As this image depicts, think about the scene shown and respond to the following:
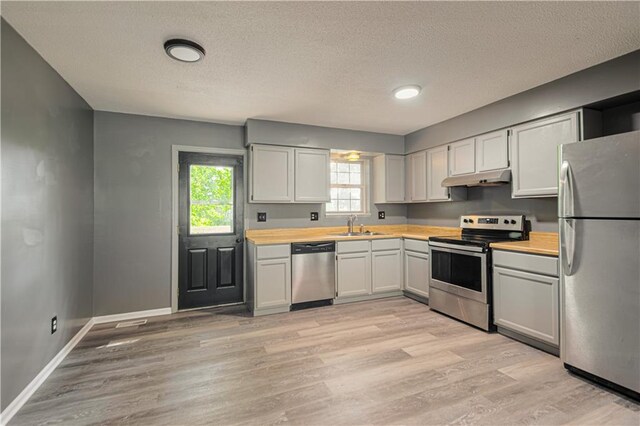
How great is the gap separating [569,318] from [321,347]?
193 centimetres

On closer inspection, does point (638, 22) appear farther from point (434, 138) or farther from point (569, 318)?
point (434, 138)

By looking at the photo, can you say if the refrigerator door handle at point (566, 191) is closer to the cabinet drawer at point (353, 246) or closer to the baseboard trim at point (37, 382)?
the cabinet drawer at point (353, 246)

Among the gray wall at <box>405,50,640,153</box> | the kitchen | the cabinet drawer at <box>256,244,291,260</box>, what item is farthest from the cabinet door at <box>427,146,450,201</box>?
the cabinet drawer at <box>256,244,291,260</box>

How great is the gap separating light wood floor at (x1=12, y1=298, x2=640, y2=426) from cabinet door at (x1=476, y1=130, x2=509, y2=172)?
1795 mm

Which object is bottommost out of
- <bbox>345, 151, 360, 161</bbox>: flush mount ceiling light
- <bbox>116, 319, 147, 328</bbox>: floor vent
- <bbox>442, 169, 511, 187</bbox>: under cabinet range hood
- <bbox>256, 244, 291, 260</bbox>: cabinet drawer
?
<bbox>116, 319, 147, 328</bbox>: floor vent

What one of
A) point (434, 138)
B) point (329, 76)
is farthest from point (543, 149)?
point (329, 76)

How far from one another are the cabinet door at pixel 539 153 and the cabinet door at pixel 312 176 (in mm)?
2227

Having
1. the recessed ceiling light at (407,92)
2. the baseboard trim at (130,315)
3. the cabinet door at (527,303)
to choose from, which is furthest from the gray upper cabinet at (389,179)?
the baseboard trim at (130,315)

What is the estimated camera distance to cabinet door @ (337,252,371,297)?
3.94 meters

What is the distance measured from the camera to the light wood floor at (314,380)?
5.92ft

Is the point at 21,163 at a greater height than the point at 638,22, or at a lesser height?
lesser

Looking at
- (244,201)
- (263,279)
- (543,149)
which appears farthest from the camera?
(244,201)

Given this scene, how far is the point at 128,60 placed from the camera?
232cm

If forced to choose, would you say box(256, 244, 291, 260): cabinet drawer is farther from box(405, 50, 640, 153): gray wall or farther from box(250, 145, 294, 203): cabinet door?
box(405, 50, 640, 153): gray wall
